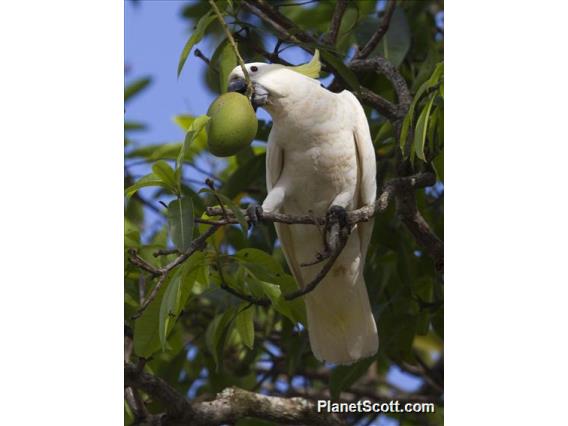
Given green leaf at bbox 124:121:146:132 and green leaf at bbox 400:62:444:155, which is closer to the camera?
green leaf at bbox 400:62:444:155

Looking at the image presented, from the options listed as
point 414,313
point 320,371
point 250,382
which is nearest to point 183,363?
point 250,382

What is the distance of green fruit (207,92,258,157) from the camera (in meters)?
2.15

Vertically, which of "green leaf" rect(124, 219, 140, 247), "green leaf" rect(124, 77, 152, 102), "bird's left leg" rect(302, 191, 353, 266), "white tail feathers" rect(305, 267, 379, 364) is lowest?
"white tail feathers" rect(305, 267, 379, 364)

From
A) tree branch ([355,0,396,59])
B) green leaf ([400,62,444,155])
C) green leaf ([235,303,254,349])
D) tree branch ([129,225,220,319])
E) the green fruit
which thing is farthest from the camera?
tree branch ([355,0,396,59])

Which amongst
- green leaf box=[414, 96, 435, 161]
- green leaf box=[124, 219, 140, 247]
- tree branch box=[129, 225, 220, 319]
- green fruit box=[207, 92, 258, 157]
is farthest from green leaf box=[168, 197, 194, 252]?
green leaf box=[414, 96, 435, 161]

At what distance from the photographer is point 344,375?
9.04ft

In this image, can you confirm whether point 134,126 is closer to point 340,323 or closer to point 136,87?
point 136,87

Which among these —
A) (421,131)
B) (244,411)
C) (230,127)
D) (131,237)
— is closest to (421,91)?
(421,131)

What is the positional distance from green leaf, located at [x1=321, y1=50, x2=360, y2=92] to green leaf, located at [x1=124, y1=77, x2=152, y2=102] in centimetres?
49

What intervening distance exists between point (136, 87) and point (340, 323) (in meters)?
0.87

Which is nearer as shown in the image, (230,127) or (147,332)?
(230,127)

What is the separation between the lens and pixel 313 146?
8.82 ft

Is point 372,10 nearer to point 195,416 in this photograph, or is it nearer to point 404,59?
point 404,59

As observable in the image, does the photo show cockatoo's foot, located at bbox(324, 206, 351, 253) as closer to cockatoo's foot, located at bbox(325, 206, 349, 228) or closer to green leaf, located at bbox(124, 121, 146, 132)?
cockatoo's foot, located at bbox(325, 206, 349, 228)
